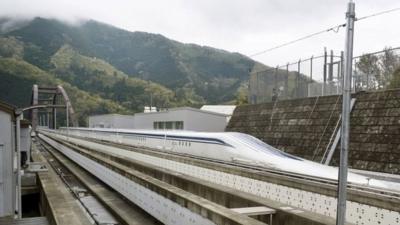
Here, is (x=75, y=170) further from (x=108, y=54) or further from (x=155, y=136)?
(x=108, y=54)

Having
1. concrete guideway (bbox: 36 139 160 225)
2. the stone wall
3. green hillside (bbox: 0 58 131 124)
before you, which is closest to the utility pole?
concrete guideway (bbox: 36 139 160 225)

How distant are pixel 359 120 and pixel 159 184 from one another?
11527 millimetres

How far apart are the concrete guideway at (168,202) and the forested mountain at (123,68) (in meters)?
77.9

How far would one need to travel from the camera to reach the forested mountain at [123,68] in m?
110

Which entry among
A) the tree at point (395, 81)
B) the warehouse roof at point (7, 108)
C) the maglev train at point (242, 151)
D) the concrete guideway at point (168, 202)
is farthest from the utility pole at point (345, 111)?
the tree at point (395, 81)

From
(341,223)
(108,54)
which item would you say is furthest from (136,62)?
(341,223)

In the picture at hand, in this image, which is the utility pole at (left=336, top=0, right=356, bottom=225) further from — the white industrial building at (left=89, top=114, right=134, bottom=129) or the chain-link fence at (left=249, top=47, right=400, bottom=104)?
the white industrial building at (left=89, top=114, right=134, bottom=129)

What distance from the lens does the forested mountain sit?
110125 millimetres

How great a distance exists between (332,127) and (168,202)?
1281 centimetres

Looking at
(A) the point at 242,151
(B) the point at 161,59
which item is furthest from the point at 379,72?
(B) the point at 161,59

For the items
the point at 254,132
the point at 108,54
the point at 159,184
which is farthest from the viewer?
the point at 108,54

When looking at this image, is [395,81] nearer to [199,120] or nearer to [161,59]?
[199,120]

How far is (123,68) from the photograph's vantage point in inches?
6993

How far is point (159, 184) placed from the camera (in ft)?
32.4
